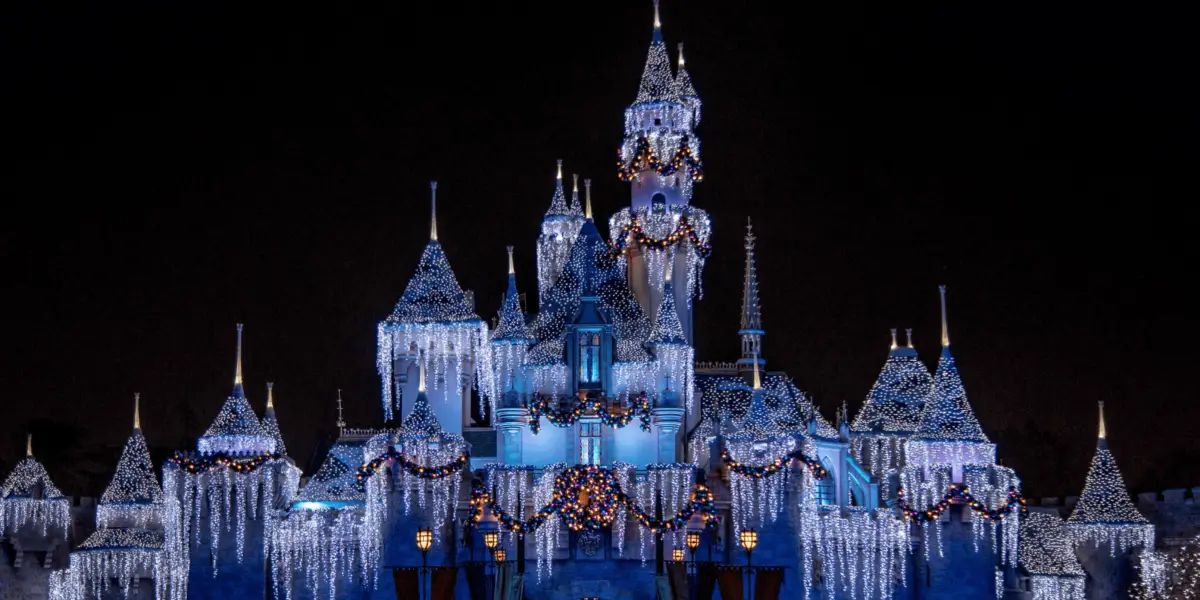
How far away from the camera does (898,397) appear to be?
141 ft

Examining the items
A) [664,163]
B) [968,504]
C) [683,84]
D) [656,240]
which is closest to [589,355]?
[656,240]

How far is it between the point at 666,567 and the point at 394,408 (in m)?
11.0

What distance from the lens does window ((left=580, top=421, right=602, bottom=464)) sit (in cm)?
3981

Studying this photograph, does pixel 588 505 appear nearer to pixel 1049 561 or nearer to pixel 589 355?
pixel 589 355

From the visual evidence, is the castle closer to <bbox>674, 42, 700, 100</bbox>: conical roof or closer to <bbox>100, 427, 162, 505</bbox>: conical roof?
<bbox>100, 427, 162, 505</bbox>: conical roof

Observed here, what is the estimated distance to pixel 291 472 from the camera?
39.2 metres

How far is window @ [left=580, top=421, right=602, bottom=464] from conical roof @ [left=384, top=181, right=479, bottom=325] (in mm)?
5029

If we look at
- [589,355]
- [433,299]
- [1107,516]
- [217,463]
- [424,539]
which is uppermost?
[433,299]

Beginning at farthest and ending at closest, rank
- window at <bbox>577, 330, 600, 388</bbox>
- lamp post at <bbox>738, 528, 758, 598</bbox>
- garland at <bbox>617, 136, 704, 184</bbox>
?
garland at <bbox>617, 136, 704, 184</bbox>
window at <bbox>577, 330, 600, 388</bbox>
lamp post at <bbox>738, 528, 758, 598</bbox>

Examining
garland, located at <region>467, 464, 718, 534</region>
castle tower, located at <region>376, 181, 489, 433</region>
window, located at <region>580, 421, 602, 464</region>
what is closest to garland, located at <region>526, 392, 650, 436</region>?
window, located at <region>580, 421, 602, 464</region>

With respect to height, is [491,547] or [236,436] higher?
[236,436]

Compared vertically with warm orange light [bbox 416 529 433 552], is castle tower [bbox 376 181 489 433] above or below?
above

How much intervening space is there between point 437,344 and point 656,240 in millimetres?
7589

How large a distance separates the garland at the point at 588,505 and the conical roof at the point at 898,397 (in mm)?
8157
